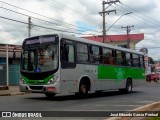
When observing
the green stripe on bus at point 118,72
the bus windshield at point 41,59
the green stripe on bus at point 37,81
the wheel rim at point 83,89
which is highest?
the bus windshield at point 41,59

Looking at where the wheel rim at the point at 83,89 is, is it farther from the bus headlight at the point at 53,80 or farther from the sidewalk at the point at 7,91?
the sidewalk at the point at 7,91

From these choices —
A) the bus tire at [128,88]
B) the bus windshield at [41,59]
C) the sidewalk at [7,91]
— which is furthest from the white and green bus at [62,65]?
the sidewalk at [7,91]

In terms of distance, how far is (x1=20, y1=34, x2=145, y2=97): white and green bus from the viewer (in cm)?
1684

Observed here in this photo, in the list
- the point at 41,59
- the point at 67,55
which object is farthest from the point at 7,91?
the point at 67,55

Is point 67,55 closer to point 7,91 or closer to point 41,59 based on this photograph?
point 41,59

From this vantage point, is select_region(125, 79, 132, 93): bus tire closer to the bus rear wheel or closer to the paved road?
the paved road

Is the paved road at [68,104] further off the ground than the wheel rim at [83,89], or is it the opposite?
the wheel rim at [83,89]

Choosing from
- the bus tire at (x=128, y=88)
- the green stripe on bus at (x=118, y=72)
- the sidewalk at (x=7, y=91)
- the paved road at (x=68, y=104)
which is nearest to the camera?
the paved road at (x=68, y=104)

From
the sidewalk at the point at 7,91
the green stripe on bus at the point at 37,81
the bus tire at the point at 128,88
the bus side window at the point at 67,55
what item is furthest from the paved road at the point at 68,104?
the bus tire at the point at 128,88

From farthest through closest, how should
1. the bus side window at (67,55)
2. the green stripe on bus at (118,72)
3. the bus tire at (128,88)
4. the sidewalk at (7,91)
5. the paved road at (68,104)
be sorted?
the bus tire at (128,88)
the sidewalk at (7,91)
the green stripe on bus at (118,72)
the bus side window at (67,55)
the paved road at (68,104)

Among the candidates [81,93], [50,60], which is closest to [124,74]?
[81,93]

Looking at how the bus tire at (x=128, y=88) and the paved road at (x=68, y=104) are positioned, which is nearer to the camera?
the paved road at (x=68, y=104)

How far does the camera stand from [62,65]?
55.6 feet

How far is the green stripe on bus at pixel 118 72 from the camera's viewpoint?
21184 mm
